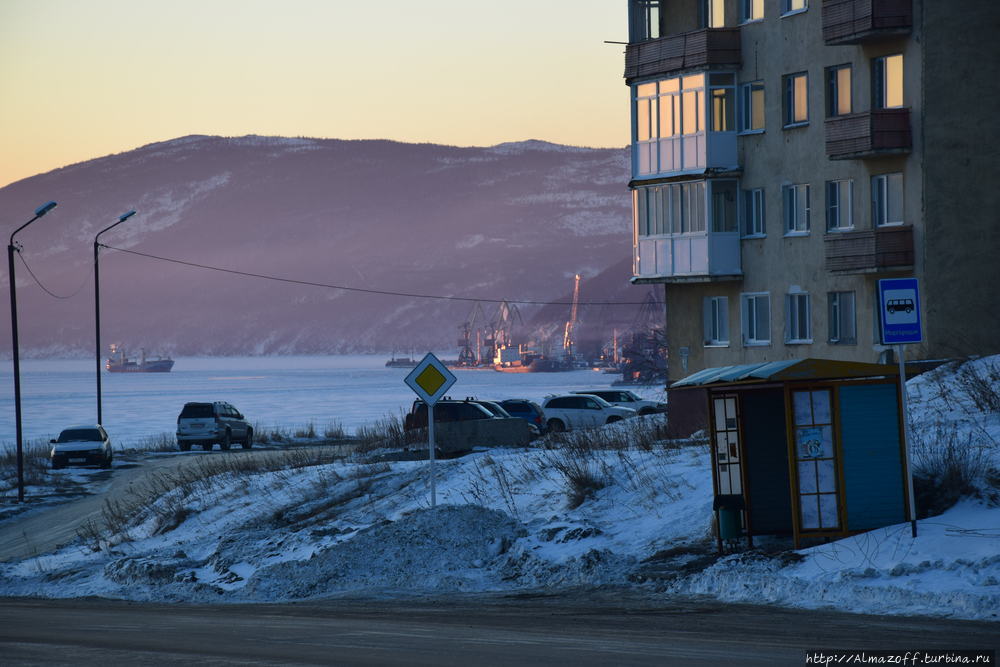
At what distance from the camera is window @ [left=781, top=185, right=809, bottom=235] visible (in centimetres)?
4519

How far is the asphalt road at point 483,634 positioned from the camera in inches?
510

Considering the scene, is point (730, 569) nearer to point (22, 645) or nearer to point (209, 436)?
→ point (22, 645)

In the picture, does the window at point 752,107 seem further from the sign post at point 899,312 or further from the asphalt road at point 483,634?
the asphalt road at point 483,634

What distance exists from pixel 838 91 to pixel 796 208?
4095 millimetres

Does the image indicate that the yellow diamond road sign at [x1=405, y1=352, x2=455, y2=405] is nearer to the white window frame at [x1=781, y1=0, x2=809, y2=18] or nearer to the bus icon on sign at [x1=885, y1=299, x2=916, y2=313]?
the bus icon on sign at [x1=885, y1=299, x2=916, y2=313]

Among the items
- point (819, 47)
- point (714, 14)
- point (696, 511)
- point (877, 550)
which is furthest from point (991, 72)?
point (877, 550)

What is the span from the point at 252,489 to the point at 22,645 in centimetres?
1803

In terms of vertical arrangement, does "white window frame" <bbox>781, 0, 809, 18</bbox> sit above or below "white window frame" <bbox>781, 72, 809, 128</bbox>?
above

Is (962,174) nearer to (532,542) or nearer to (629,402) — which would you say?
(629,402)

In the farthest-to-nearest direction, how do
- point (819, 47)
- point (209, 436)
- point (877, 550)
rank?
point (209, 436), point (819, 47), point (877, 550)

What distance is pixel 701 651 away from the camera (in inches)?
511

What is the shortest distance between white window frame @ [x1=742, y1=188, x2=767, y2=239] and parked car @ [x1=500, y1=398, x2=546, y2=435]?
11.7 m

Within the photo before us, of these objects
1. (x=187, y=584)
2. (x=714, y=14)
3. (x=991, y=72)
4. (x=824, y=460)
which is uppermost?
(x=714, y=14)

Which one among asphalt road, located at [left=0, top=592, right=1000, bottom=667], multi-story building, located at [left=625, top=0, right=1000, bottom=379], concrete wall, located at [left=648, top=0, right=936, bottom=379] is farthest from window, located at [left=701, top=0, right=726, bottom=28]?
asphalt road, located at [left=0, top=592, right=1000, bottom=667]
